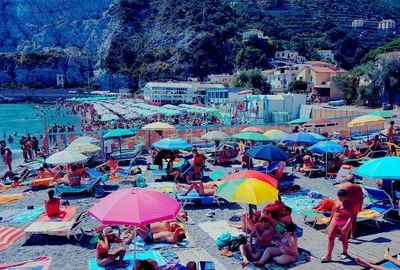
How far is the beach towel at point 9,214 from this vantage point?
32.4 feet

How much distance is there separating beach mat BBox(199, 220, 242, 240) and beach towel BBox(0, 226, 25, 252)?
412 centimetres

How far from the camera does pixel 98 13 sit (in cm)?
15225

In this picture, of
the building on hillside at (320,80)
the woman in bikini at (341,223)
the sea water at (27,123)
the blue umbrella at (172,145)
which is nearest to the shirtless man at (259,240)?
the woman in bikini at (341,223)

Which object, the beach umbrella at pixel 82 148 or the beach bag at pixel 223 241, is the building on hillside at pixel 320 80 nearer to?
the beach umbrella at pixel 82 148

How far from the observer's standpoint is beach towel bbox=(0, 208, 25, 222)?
987 cm

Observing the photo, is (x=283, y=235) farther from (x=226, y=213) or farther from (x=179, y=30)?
(x=179, y=30)

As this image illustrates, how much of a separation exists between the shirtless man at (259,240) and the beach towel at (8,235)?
500 cm

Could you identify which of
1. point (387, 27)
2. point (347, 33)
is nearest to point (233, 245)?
point (347, 33)

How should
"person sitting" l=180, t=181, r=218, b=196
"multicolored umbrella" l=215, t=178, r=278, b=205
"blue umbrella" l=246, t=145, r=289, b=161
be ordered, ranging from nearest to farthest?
"multicolored umbrella" l=215, t=178, r=278, b=205 < "person sitting" l=180, t=181, r=218, b=196 < "blue umbrella" l=246, t=145, r=289, b=161

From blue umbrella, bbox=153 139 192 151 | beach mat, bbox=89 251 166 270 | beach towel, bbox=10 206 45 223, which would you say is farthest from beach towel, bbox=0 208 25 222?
blue umbrella, bbox=153 139 192 151

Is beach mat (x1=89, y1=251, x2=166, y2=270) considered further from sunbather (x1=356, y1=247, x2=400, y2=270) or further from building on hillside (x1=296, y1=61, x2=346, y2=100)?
building on hillside (x1=296, y1=61, x2=346, y2=100)

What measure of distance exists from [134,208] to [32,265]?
2734 mm

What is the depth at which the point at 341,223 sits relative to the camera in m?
6.31

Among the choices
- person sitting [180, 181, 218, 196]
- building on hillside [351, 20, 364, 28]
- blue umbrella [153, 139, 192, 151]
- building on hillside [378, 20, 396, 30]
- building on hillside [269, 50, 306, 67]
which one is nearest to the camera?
person sitting [180, 181, 218, 196]
